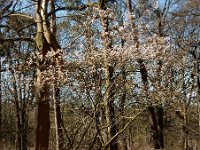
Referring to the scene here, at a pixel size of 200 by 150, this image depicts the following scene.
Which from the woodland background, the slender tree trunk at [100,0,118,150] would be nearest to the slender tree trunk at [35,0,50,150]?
the woodland background

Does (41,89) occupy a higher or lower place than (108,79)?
lower

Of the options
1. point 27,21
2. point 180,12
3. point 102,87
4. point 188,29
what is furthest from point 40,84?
point 188,29

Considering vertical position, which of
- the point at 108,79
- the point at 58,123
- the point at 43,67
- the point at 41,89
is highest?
the point at 43,67

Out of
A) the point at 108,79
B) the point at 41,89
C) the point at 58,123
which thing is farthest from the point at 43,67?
the point at 108,79

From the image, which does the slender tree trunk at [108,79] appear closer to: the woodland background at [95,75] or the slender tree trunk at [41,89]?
the woodland background at [95,75]

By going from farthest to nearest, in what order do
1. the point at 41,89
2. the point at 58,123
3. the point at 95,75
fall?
1. the point at 41,89
2. the point at 58,123
3. the point at 95,75

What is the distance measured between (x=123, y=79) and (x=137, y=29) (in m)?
1.79

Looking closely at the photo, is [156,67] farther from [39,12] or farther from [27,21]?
[27,21]

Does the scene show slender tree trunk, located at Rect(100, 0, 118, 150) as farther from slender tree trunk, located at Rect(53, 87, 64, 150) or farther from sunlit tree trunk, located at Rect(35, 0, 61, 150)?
sunlit tree trunk, located at Rect(35, 0, 61, 150)

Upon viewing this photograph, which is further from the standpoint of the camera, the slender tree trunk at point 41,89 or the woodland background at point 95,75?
the slender tree trunk at point 41,89

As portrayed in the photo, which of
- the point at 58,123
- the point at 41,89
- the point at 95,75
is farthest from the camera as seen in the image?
the point at 41,89

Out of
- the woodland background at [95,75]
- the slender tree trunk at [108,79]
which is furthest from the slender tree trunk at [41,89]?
the slender tree trunk at [108,79]

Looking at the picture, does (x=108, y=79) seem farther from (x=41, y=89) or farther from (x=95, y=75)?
(x=41, y=89)

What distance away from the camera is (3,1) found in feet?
44.9
